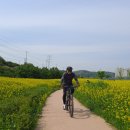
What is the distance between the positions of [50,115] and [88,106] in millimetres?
3700

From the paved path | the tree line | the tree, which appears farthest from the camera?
the tree

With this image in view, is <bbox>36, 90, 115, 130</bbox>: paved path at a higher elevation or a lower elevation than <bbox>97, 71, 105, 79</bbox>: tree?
lower

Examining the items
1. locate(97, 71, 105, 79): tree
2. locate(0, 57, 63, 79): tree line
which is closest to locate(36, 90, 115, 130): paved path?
locate(0, 57, 63, 79): tree line

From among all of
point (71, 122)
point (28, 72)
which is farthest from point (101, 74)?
point (71, 122)

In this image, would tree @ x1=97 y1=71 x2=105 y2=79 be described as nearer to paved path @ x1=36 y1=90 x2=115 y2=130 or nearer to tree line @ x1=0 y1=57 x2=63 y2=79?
tree line @ x1=0 y1=57 x2=63 y2=79

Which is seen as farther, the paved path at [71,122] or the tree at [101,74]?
the tree at [101,74]

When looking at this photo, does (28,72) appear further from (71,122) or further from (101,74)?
(71,122)

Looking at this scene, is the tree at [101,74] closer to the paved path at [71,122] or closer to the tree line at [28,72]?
the tree line at [28,72]

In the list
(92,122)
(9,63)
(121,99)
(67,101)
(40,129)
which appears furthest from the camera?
(9,63)

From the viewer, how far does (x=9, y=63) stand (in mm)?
145125

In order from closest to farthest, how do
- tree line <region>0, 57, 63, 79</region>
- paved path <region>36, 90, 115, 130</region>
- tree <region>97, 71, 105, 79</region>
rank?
paved path <region>36, 90, 115, 130</region>, tree line <region>0, 57, 63, 79</region>, tree <region>97, 71, 105, 79</region>

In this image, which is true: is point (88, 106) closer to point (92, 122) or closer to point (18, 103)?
point (18, 103)

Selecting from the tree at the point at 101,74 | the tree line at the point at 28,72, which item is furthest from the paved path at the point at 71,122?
the tree at the point at 101,74

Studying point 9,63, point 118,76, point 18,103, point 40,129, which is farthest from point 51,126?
point 9,63
